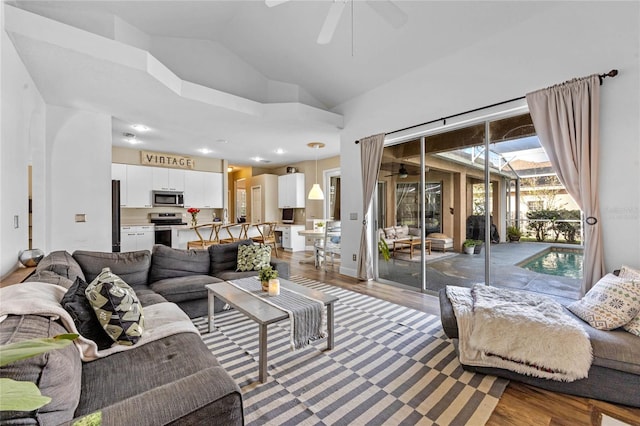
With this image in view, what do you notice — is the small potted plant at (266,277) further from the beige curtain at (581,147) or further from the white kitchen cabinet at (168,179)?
the white kitchen cabinet at (168,179)

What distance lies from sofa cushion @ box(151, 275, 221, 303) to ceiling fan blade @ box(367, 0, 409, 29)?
306cm

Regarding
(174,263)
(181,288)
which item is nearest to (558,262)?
(181,288)

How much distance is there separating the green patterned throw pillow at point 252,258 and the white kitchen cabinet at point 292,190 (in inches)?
183

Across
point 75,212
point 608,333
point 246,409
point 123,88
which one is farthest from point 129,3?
point 608,333

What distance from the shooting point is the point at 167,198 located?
6965mm

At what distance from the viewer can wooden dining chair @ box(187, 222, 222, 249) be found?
5.59 metres

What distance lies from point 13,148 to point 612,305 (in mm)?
4945

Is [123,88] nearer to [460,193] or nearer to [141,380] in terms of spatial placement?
[141,380]

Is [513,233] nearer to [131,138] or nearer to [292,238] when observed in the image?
[292,238]

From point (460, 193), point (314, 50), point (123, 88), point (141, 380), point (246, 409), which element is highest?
point (314, 50)

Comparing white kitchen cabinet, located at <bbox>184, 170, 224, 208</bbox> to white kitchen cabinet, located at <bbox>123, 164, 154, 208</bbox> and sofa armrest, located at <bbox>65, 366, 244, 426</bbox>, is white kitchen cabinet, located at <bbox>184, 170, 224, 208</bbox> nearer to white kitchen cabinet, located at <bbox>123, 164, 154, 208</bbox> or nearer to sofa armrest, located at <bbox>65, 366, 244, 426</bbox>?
white kitchen cabinet, located at <bbox>123, 164, 154, 208</bbox>

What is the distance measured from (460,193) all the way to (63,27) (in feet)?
15.2

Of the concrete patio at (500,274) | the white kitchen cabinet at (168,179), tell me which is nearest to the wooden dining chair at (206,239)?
the white kitchen cabinet at (168,179)

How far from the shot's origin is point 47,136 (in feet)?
12.4
